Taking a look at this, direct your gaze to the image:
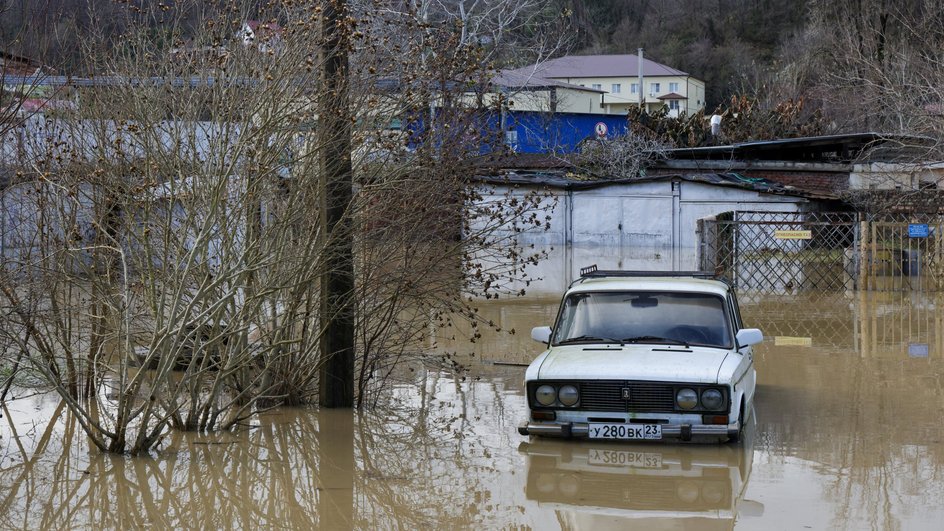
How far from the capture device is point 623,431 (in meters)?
8.60

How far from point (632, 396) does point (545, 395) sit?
71 centimetres

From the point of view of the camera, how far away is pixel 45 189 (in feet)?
34.7

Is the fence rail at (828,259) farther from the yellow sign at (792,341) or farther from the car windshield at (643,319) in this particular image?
the car windshield at (643,319)

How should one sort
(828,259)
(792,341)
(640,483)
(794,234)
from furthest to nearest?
(828,259) < (794,234) < (792,341) < (640,483)

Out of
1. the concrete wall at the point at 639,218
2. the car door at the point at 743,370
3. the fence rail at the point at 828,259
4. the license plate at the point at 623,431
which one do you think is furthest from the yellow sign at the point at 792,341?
the concrete wall at the point at 639,218

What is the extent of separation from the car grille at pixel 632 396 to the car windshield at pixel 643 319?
0.99 m

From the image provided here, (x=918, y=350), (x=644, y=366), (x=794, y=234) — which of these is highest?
(x=794, y=234)

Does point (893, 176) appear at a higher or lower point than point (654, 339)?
higher

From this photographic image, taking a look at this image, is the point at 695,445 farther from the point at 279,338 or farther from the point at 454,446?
the point at 279,338

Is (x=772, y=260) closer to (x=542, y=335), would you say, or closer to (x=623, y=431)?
(x=542, y=335)

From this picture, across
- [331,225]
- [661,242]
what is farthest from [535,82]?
[331,225]

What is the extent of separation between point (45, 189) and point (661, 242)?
25328mm

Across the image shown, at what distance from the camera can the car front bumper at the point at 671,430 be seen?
335 inches

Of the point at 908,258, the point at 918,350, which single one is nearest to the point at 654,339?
the point at 918,350
